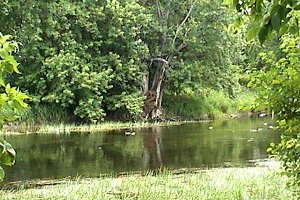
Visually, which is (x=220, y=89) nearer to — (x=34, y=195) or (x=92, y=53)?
(x=92, y=53)

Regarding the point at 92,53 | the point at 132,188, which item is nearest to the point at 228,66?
the point at 92,53

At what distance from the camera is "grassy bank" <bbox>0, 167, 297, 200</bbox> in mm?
6695

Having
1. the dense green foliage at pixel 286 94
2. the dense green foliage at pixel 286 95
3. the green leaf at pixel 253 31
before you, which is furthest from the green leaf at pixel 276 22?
the dense green foliage at pixel 286 94

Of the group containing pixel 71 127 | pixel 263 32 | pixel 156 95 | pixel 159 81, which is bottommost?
pixel 71 127

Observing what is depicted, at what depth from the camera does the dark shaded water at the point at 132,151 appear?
38.8 feet

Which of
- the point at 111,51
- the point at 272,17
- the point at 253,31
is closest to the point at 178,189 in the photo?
the point at 253,31

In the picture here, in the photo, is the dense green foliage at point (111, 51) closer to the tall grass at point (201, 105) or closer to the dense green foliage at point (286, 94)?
the tall grass at point (201, 105)

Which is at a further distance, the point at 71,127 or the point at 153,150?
the point at 71,127

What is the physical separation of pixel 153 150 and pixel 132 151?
0.63m

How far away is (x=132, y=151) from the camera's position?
14.6 metres

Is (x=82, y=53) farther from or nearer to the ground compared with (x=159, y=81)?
farther from the ground

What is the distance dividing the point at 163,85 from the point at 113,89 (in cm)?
307

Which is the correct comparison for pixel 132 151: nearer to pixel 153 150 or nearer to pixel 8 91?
pixel 153 150

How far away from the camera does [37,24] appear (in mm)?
21906
